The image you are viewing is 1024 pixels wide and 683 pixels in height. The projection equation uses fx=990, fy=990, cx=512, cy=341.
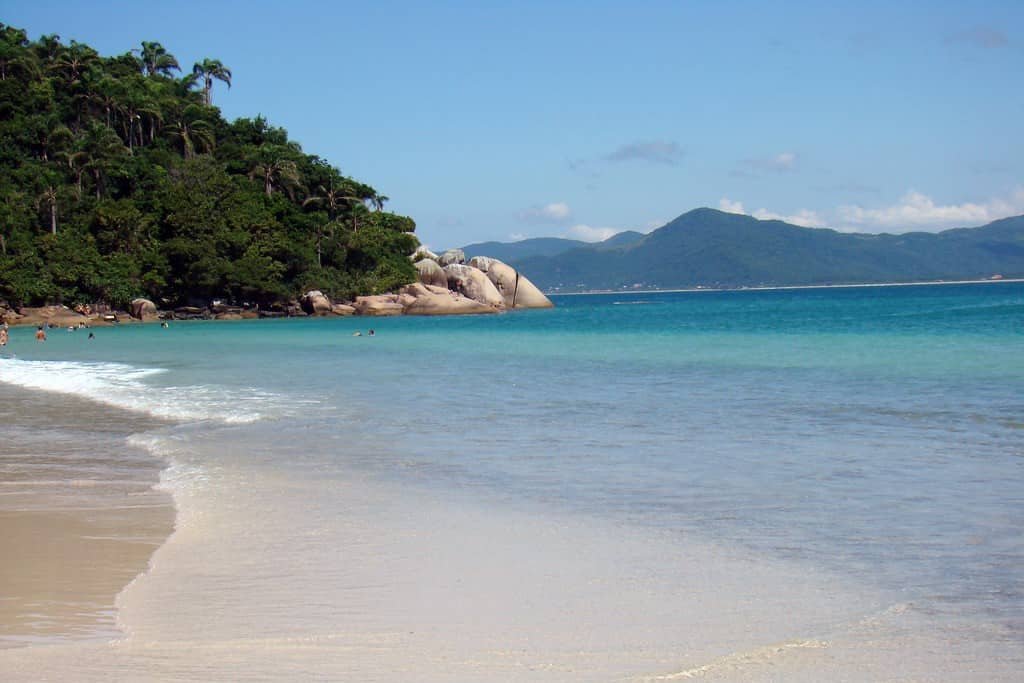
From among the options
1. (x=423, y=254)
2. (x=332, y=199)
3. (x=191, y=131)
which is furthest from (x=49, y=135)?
(x=423, y=254)

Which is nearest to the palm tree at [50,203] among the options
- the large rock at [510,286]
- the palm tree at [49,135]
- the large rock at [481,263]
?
the palm tree at [49,135]

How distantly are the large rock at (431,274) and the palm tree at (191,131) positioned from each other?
20946 mm

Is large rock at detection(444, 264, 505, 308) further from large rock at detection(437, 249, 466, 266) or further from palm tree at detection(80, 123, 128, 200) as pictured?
palm tree at detection(80, 123, 128, 200)

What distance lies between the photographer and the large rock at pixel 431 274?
84.6 metres

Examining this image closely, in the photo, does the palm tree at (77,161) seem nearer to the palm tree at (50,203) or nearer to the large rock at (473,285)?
the palm tree at (50,203)

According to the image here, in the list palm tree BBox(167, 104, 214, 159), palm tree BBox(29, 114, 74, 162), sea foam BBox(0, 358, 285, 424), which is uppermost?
palm tree BBox(167, 104, 214, 159)

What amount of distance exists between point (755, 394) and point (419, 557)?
12.2 m

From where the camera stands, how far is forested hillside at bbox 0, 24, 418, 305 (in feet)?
226

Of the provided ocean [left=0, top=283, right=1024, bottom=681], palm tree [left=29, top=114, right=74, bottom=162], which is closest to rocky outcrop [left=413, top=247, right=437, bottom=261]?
palm tree [left=29, top=114, right=74, bottom=162]

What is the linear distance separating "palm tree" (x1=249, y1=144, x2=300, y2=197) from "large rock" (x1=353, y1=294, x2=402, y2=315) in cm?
1298

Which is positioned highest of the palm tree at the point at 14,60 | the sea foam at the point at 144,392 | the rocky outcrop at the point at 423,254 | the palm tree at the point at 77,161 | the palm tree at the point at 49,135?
the palm tree at the point at 14,60

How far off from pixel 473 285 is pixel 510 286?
7.79 meters

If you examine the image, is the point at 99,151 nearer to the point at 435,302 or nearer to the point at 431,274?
the point at 435,302

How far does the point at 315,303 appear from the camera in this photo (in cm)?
7456
